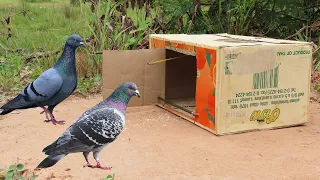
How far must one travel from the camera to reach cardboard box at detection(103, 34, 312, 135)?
3.36 m

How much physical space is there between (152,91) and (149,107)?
0.49ft

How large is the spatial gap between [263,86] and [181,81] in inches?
48.2

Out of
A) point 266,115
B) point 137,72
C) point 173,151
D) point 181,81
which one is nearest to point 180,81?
point 181,81

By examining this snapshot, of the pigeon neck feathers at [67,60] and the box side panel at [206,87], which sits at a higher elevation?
the pigeon neck feathers at [67,60]

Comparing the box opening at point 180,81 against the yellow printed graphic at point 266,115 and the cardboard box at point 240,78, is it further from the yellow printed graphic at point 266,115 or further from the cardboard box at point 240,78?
the yellow printed graphic at point 266,115

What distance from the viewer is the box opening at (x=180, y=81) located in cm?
436

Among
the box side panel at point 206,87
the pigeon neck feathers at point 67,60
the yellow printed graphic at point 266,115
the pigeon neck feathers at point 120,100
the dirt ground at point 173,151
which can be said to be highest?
the pigeon neck feathers at point 67,60

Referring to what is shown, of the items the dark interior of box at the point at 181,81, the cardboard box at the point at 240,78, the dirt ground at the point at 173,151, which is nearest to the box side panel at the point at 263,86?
the cardboard box at the point at 240,78

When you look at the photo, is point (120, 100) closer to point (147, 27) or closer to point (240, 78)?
point (240, 78)

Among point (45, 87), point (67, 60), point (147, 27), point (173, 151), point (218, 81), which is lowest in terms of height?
point (173, 151)

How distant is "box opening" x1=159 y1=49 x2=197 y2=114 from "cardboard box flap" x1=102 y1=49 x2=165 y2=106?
146 mm

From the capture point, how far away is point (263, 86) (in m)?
3.48

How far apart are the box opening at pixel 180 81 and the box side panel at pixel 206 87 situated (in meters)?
0.66


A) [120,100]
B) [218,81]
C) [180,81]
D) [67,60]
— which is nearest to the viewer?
[120,100]
